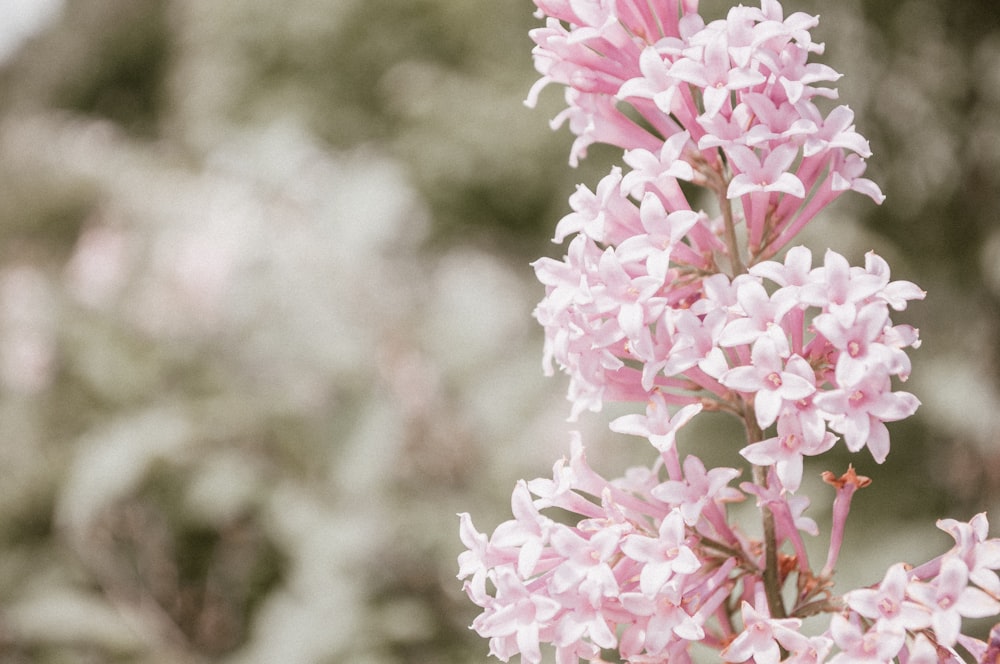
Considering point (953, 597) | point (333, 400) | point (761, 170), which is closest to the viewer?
point (953, 597)

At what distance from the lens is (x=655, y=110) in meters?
1.12

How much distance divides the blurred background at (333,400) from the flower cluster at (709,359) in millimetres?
1190

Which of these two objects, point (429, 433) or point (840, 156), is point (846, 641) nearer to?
point (840, 156)

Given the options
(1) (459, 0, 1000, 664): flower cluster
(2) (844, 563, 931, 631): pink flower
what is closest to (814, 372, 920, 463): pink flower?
(1) (459, 0, 1000, 664): flower cluster

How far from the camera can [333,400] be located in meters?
2.91

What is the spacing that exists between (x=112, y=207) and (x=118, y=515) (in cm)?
319

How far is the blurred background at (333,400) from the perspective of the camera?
8.33 feet

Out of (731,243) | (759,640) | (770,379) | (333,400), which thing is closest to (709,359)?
(770,379)

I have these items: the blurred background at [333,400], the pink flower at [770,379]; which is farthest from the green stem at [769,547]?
A: the blurred background at [333,400]

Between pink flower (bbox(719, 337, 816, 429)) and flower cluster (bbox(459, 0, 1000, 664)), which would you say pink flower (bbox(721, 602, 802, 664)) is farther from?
pink flower (bbox(719, 337, 816, 429))

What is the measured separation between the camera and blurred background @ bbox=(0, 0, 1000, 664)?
2.54m

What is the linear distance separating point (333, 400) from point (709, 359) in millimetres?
2128

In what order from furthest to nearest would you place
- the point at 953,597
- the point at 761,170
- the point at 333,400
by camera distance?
the point at 333,400 < the point at 761,170 < the point at 953,597

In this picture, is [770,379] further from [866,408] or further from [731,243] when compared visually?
[731,243]
